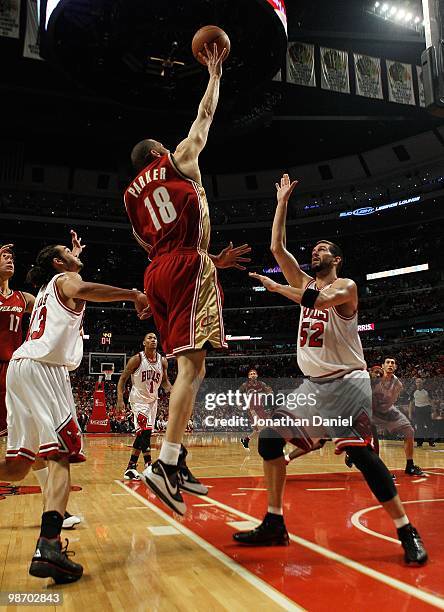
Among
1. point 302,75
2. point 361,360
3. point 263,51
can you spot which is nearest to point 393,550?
point 361,360

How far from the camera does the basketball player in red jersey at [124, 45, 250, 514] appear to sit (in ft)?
9.94

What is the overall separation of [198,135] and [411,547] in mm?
2911

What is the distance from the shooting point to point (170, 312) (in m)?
3.23

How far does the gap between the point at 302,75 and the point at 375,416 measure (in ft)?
42.9

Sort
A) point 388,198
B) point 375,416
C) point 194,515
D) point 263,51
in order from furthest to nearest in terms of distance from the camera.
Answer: point 388,198, point 263,51, point 375,416, point 194,515

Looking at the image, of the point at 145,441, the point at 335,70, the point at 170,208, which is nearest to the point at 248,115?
the point at 335,70

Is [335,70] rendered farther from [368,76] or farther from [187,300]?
[187,300]

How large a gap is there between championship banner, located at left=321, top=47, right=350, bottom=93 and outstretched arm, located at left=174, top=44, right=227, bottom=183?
1517 cm

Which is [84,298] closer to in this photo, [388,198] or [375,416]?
[375,416]

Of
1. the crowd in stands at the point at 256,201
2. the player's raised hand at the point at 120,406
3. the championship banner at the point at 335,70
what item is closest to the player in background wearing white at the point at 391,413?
the player's raised hand at the point at 120,406

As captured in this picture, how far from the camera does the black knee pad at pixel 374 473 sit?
130 inches

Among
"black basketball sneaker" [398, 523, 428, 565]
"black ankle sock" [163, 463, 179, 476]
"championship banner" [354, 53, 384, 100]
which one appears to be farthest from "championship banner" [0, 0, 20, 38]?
"black basketball sneaker" [398, 523, 428, 565]

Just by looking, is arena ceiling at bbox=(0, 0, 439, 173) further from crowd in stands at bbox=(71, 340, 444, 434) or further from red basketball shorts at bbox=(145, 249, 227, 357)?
crowd in stands at bbox=(71, 340, 444, 434)

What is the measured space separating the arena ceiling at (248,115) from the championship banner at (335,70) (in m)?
1.23
